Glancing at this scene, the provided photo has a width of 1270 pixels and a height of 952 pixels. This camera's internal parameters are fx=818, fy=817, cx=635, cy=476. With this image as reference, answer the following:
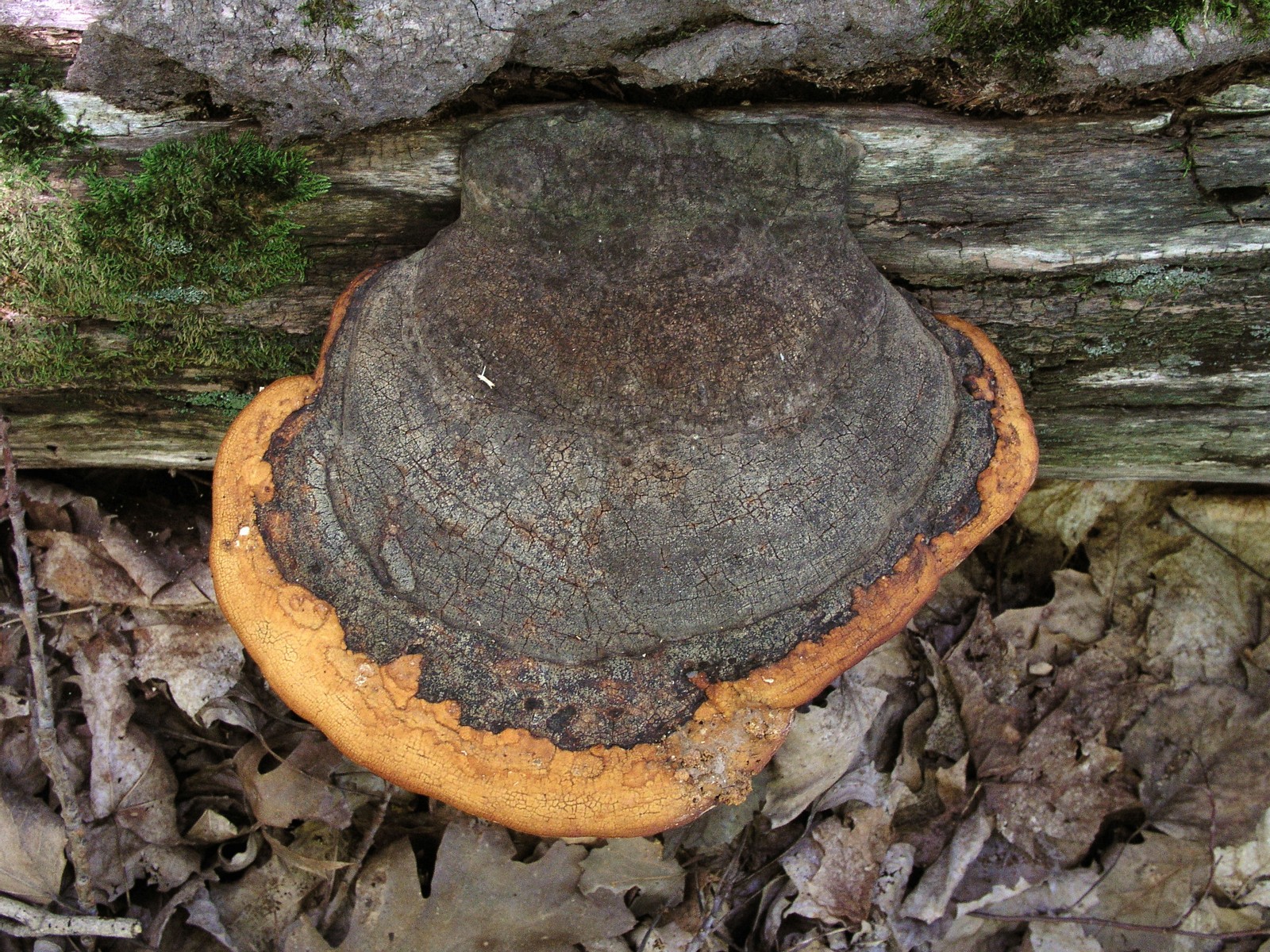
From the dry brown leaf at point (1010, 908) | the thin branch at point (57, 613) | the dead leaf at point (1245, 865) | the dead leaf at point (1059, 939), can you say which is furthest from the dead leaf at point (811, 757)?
the thin branch at point (57, 613)

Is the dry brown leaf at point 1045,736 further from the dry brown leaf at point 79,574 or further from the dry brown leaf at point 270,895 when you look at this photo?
the dry brown leaf at point 79,574

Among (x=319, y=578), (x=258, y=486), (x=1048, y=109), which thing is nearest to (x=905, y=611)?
(x=1048, y=109)

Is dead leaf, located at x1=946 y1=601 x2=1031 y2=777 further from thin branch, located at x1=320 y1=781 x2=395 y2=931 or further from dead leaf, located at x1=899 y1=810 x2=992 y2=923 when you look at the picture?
thin branch, located at x1=320 y1=781 x2=395 y2=931

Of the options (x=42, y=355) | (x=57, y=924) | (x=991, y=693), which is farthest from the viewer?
(x=991, y=693)

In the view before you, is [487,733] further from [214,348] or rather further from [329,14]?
[329,14]

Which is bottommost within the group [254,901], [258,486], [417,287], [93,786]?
[254,901]

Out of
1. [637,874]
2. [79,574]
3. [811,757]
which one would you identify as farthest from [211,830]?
[811,757]

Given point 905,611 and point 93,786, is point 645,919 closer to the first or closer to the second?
point 905,611
